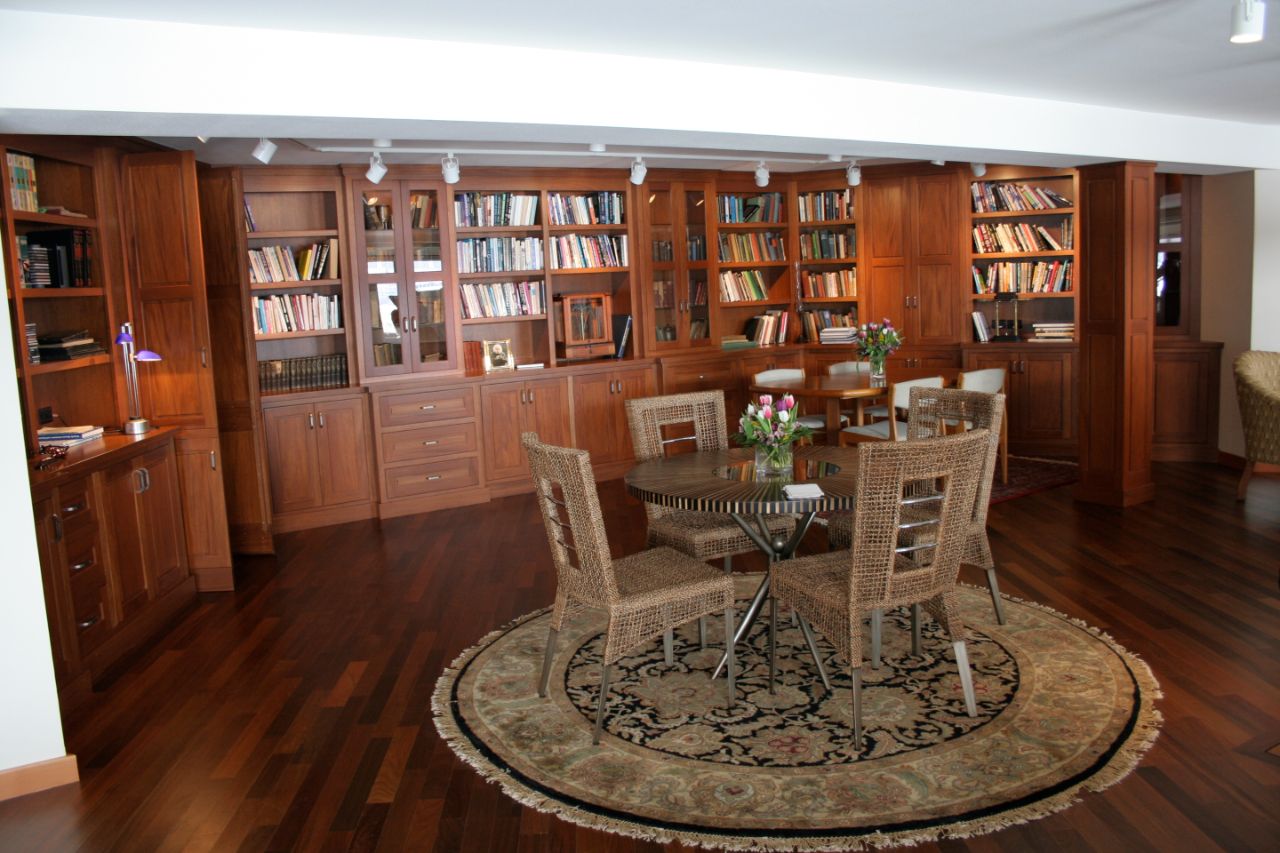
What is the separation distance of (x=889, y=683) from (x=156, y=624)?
3.53 meters

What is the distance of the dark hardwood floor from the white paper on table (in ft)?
4.34

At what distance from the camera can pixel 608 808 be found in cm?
323

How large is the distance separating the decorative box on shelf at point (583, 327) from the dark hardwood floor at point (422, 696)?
1.93 m

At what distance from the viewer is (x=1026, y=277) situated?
28.8 feet

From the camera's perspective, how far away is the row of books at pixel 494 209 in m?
7.82

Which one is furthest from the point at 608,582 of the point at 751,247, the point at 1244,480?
the point at 751,247

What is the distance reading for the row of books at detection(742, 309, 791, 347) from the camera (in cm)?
939

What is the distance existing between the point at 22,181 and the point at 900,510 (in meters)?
4.08

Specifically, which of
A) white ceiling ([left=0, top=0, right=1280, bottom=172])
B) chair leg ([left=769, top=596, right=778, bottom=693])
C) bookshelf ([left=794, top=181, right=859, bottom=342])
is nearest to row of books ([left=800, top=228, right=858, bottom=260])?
bookshelf ([left=794, top=181, right=859, bottom=342])

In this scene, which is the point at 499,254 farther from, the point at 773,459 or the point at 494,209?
the point at 773,459

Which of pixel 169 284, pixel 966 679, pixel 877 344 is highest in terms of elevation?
pixel 169 284

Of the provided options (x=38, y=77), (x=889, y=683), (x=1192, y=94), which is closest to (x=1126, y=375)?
(x=1192, y=94)

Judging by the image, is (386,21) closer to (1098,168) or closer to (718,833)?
(718,833)

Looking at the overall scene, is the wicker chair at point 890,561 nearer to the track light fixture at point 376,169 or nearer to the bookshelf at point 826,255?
the track light fixture at point 376,169
